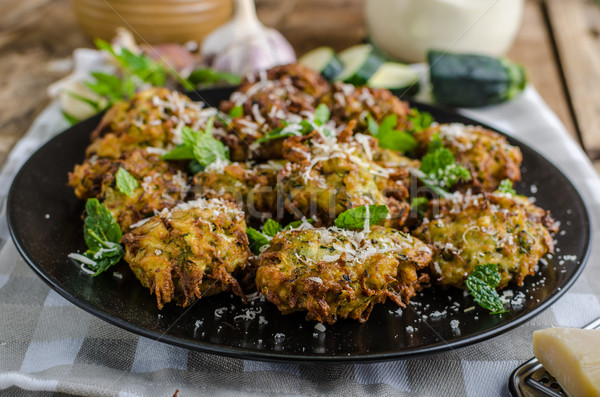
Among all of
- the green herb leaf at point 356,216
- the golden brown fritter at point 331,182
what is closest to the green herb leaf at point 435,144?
the golden brown fritter at point 331,182

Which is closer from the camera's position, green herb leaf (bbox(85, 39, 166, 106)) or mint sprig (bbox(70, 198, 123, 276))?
mint sprig (bbox(70, 198, 123, 276))

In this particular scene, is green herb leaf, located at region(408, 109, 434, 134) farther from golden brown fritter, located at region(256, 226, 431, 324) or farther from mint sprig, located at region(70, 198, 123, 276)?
mint sprig, located at region(70, 198, 123, 276)

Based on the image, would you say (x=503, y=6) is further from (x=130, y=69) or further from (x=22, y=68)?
(x=22, y=68)

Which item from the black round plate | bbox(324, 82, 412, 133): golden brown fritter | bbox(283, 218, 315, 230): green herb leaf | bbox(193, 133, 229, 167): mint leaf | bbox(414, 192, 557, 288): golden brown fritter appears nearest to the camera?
the black round plate

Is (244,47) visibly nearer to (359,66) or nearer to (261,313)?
(359,66)

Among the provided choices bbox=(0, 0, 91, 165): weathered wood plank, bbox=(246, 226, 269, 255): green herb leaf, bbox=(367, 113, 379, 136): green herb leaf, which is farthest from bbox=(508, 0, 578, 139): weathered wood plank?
bbox=(0, 0, 91, 165): weathered wood plank

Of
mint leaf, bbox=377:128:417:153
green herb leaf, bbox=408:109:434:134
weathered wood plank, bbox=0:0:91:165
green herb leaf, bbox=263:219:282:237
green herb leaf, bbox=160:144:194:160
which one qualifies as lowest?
weathered wood plank, bbox=0:0:91:165
